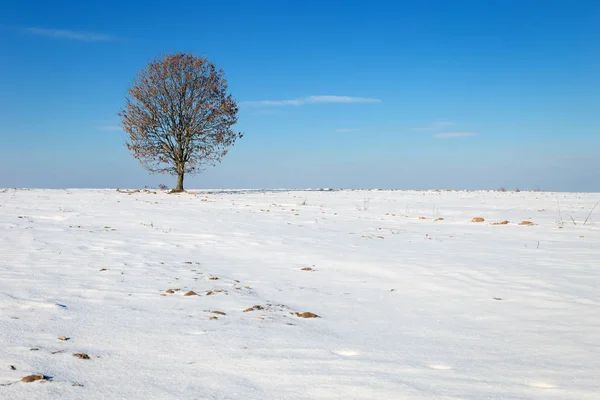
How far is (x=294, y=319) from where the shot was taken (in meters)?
3.46

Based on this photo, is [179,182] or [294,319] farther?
[179,182]

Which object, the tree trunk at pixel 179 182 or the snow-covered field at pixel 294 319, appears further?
the tree trunk at pixel 179 182

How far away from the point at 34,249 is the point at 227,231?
345 cm

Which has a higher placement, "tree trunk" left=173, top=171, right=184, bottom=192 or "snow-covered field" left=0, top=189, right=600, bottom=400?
"tree trunk" left=173, top=171, right=184, bottom=192

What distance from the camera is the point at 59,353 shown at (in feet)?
8.21

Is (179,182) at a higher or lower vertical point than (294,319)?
higher

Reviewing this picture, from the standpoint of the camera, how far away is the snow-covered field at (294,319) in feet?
7.29

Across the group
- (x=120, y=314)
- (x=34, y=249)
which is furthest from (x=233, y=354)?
(x=34, y=249)

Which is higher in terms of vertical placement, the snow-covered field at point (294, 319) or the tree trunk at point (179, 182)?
the tree trunk at point (179, 182)

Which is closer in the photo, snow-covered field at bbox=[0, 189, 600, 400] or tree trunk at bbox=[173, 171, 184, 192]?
snow-covered field at bbox=[0, 189, 600, 400]

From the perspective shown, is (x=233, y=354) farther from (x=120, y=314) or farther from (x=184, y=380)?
(x=120, y=314)

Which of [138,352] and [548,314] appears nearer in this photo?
[138,352]

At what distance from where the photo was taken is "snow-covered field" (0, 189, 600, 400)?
2221 mm

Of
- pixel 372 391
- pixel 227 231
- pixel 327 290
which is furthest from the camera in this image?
pixel 227 231
